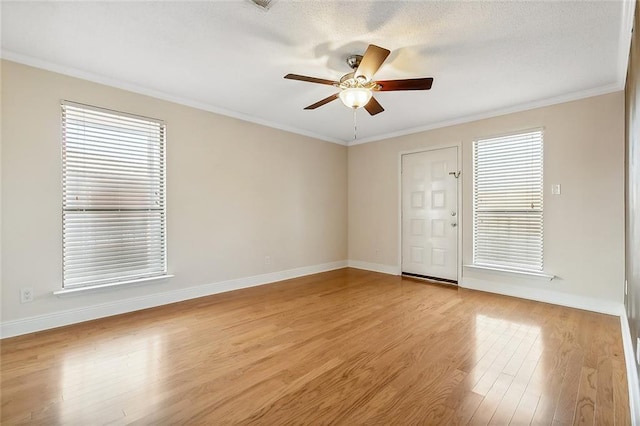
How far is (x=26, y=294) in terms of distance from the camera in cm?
277

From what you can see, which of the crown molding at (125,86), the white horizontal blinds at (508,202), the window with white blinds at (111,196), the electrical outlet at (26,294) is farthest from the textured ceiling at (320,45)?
the electrical outlet at (26,294)

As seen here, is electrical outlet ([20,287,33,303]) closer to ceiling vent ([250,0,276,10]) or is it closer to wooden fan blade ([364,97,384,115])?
ceiling vent ([250,0,276,10])

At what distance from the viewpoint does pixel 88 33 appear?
93.1 inches

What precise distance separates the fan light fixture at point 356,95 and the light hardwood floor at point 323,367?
212 cm

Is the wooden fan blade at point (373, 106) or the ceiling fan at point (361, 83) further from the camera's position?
the wooden fan blade at point (373, 106)

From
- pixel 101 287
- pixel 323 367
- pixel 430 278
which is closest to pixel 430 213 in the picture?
pixel 430 278

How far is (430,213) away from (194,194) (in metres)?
3.62

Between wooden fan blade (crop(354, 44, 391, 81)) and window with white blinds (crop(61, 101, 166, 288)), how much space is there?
2.56m

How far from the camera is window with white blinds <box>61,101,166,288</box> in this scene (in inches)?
118

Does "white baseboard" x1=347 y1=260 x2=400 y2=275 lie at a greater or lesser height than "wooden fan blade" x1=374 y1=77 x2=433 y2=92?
lesser

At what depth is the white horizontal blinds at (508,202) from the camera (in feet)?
12.6

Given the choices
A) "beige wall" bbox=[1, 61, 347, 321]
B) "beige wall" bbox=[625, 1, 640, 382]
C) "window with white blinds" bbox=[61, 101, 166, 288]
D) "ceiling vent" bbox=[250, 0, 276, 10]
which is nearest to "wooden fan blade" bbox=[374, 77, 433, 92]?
"ceiling vent" bbox=[250, 0, 276, 10]

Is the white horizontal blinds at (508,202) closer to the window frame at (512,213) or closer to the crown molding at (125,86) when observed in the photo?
the window frame at (512,213)

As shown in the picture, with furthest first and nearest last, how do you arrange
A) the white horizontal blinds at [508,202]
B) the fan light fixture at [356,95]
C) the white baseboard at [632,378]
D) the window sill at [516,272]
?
the white horizontal blinds at [508,202] → the window sill at [516,272] → the fan light fixture at [356,95] → the white baseboard at [632,378]
